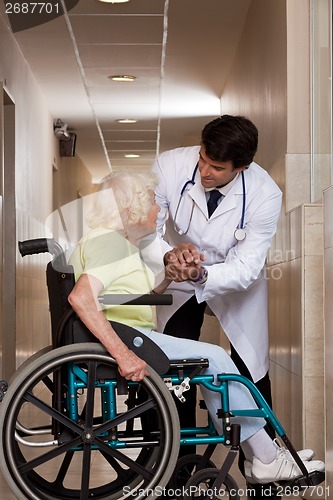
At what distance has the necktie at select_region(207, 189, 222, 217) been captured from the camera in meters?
2.85

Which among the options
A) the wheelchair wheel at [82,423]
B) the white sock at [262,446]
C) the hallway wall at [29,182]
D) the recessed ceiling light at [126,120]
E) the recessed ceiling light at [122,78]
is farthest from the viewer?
the recessed ceiling light at [126,120]

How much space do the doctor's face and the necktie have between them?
0.29 ft

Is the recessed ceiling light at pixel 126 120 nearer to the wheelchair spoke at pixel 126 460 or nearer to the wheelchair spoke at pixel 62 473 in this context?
the wheelchair spoke at pixel 62 473

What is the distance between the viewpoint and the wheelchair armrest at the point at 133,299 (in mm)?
2180

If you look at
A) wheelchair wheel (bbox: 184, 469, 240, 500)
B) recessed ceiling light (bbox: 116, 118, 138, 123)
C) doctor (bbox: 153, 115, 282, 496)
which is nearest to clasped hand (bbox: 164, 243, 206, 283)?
doctor (bbox: 153, 115, 282, 496)

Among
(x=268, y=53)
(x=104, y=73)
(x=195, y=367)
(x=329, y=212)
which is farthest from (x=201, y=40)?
(x=195, y=367)

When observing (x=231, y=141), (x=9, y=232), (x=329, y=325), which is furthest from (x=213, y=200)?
(x=9, y=232)

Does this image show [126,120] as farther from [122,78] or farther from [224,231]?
[224,231]

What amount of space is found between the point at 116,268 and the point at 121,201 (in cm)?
20

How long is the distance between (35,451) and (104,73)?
Result: 3850 mm

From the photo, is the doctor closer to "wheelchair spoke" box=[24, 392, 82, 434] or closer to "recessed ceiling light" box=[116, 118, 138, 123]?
"wheelchair spoke" box=[24, 392, 82, 434]

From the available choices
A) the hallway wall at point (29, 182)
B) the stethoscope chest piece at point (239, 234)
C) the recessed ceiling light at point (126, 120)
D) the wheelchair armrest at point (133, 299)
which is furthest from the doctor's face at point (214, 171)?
the recessed ceiling light at point (126, 120)

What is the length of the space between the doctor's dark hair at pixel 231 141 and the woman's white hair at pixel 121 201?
29cm

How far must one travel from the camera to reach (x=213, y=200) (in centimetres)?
287
